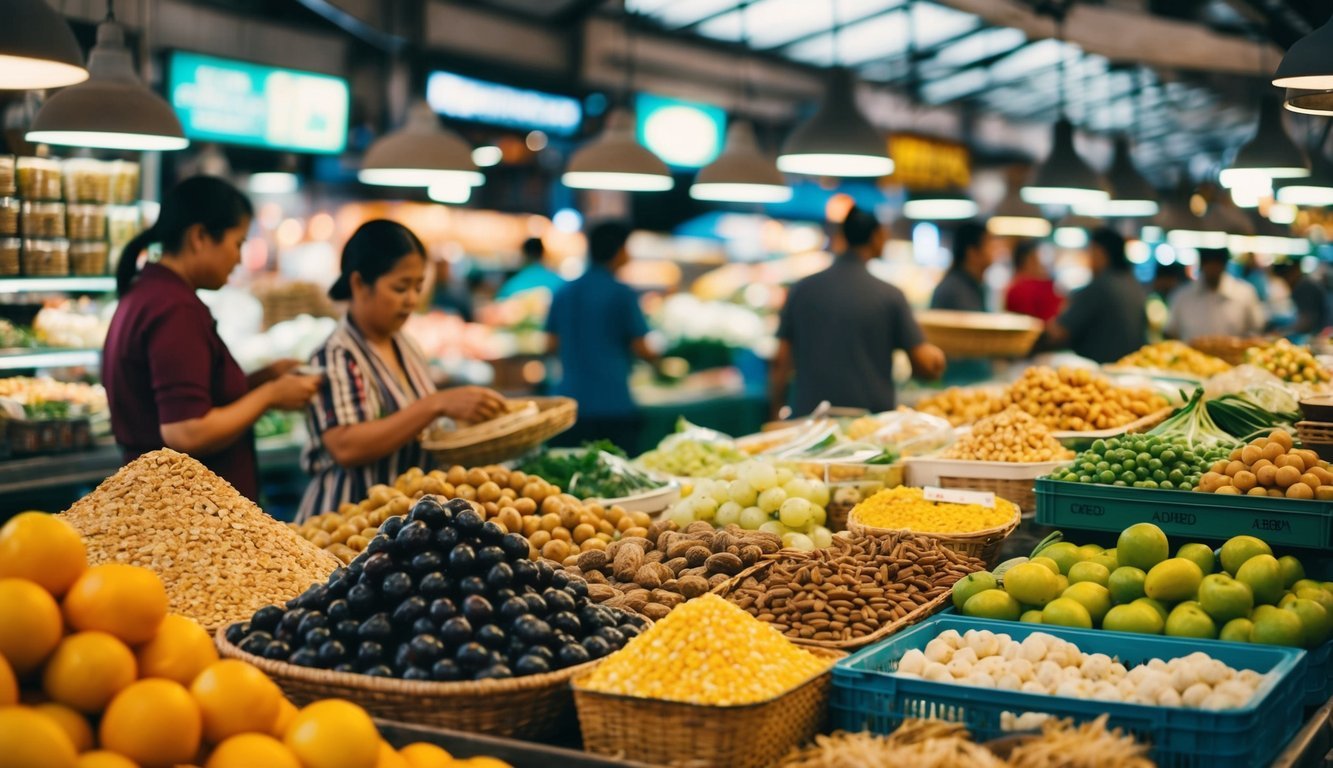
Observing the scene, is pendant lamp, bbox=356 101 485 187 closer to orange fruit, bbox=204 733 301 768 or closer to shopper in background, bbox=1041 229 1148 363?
orange fruit, bbox=204 733 301 768

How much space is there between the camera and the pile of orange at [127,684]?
1.84 m

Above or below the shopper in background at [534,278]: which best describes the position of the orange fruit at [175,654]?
below

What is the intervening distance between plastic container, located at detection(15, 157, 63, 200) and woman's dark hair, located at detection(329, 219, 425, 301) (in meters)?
2.03

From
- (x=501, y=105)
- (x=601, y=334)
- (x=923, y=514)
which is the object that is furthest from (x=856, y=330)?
(x=501, y=105)

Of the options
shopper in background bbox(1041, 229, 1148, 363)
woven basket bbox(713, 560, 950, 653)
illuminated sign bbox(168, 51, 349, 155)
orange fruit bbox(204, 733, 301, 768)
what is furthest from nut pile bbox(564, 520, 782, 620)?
shopper in background bbox(1041, 229, 1148, 363)

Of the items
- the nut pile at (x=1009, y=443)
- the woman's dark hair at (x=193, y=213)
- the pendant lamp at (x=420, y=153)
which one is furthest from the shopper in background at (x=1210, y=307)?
the woman's dark hair at (x=193, y=213)

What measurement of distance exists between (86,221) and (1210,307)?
948cm

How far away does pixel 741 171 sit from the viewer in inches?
271

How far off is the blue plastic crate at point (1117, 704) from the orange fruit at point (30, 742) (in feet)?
4.72

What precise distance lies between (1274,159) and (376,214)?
10.5 m

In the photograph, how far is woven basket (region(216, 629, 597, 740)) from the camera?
227 cm

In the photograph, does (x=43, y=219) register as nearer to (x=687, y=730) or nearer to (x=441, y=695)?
(x=441, y=695)

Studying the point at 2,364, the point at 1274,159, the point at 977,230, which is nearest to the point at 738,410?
the point at 977,230

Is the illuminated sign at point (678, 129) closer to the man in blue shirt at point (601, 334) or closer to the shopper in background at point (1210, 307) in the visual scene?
the man in blue shirt at point (601, 334)
